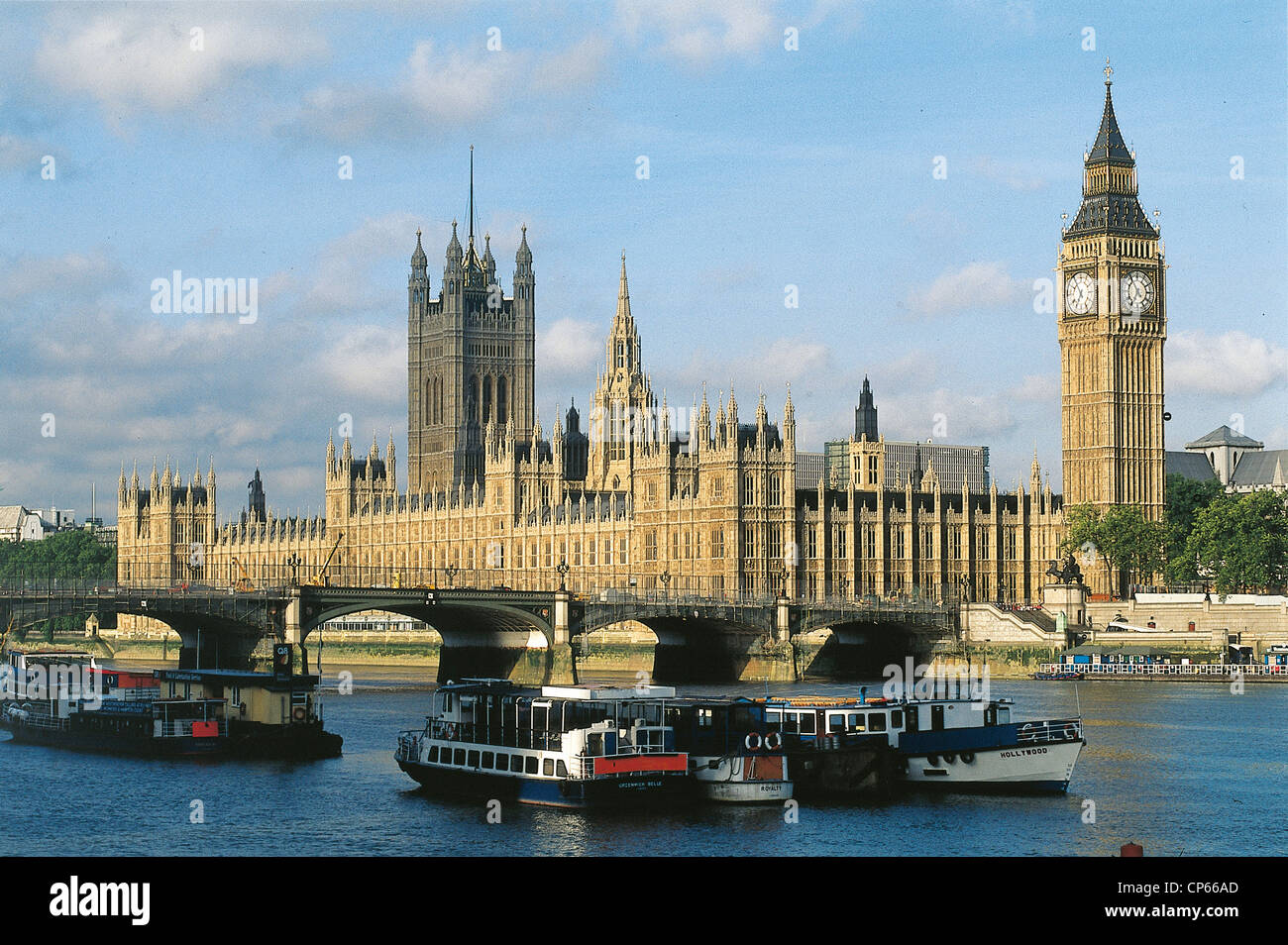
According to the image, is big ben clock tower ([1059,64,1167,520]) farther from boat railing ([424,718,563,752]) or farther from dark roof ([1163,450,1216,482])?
boat railing ([424,718,563,752])

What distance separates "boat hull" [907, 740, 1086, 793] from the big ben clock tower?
256ft

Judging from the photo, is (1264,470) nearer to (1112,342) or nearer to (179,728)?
(1112,342)

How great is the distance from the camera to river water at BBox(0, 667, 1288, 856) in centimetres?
4712

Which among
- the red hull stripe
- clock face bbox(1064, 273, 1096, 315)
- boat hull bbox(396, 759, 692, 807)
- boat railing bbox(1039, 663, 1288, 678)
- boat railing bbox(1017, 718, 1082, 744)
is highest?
clock face bbox(1064, 273, 1096, 315)

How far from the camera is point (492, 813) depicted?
170 feet

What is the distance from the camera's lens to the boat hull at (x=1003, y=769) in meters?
56.8

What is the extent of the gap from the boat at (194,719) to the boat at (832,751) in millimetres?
15703

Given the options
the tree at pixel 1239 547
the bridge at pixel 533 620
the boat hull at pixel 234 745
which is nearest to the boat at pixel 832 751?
the boat hull at pixel 234 745

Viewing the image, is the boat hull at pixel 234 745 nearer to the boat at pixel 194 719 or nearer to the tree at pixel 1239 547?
the boat at pixel 194 719

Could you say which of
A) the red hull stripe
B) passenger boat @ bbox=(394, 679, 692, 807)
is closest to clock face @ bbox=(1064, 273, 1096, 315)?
passenger boat @ bbox=(394, 679, 692, 807)

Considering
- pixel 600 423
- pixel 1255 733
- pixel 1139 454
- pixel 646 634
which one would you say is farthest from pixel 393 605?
pixel 600 423

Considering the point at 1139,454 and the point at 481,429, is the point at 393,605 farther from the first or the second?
the point at 481,429

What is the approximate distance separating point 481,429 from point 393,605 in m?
102

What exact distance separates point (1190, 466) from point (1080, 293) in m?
57.5
